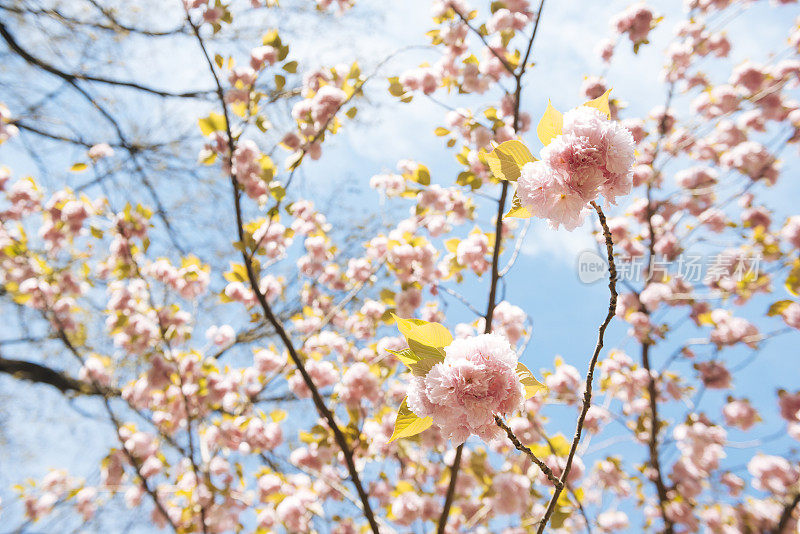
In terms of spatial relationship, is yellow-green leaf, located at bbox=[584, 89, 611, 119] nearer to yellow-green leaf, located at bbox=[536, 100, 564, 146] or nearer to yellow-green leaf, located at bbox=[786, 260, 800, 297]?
yellow-green leaf, located at bbox=[536, 100, 564, 146]

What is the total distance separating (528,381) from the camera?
78cm

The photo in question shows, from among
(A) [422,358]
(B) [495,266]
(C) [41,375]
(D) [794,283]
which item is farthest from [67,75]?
(D) [794,283]

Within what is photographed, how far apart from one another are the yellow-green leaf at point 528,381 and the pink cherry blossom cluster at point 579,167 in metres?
0.27

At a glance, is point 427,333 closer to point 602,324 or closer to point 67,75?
point 602,324

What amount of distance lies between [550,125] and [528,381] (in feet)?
1.55

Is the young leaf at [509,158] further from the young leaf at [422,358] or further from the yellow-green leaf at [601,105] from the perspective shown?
the young leaf at [422,358]

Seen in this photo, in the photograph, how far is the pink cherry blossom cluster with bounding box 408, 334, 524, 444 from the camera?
28.4 inches

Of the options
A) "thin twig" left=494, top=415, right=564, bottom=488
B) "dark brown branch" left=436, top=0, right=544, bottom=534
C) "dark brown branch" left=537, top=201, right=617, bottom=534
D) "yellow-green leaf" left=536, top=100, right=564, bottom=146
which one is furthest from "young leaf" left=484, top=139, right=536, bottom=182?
"dark brown branch" left=436, top=0, right=544, bottom=534

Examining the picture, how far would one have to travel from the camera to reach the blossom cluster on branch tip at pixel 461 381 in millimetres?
722

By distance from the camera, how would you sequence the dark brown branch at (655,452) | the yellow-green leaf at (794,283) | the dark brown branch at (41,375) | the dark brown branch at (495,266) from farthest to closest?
1. the dark brown branch at (41,375)
2. the dark brown branch at (655,452)
3. the yellow-green leaf at (794,283)
4. the dark brown branch at (495,266)

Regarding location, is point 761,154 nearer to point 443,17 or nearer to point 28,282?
point 443,17

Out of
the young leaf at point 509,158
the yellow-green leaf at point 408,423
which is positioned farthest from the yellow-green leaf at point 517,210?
the yellow-green leaf at point 408,423

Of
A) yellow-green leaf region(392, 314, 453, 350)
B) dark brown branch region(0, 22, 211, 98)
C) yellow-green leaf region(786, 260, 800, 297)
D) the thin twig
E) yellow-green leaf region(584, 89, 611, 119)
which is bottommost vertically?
the thin twig

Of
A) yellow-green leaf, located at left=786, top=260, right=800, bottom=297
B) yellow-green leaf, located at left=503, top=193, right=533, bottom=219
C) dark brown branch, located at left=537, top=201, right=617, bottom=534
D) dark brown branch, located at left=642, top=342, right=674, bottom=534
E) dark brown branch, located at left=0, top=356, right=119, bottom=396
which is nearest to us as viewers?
dark brown branch, located at left=537, top=201, right=617, bottom=534
